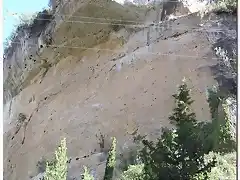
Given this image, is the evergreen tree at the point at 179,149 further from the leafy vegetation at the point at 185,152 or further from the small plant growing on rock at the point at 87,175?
the small plant growing on rock at the point at 87,175

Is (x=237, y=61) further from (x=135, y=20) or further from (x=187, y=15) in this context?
(x=135, y=20)

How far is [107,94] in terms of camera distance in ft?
5.41

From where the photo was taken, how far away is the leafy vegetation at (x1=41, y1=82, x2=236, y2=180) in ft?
5.08

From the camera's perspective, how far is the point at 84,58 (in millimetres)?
1679

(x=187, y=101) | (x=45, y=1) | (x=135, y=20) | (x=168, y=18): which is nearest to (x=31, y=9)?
(x=45, y=1)

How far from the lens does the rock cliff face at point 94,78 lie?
1.61 meters

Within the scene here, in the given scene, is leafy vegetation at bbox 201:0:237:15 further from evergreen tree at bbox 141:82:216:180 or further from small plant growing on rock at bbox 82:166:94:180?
small plant growing on rock at bbox 82:166:94:180

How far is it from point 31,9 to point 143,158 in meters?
0.61

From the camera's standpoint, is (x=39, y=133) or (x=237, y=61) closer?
(x=237, y=61)

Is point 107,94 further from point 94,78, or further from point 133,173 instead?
point 133,173

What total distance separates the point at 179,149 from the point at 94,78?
356mm

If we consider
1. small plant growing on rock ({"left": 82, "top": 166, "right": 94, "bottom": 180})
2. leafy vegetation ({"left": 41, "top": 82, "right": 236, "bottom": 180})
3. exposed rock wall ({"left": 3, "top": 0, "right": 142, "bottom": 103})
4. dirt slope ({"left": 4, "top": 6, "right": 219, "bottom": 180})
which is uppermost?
exposed rock wall ({"left": 3, "top": 0, "right": 142, "bottom": 103})

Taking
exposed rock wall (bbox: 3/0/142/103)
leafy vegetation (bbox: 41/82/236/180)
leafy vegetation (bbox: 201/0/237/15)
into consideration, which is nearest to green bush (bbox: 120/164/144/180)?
leafy vegetation (bbox: 41/82/236/180)

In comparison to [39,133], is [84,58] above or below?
above
